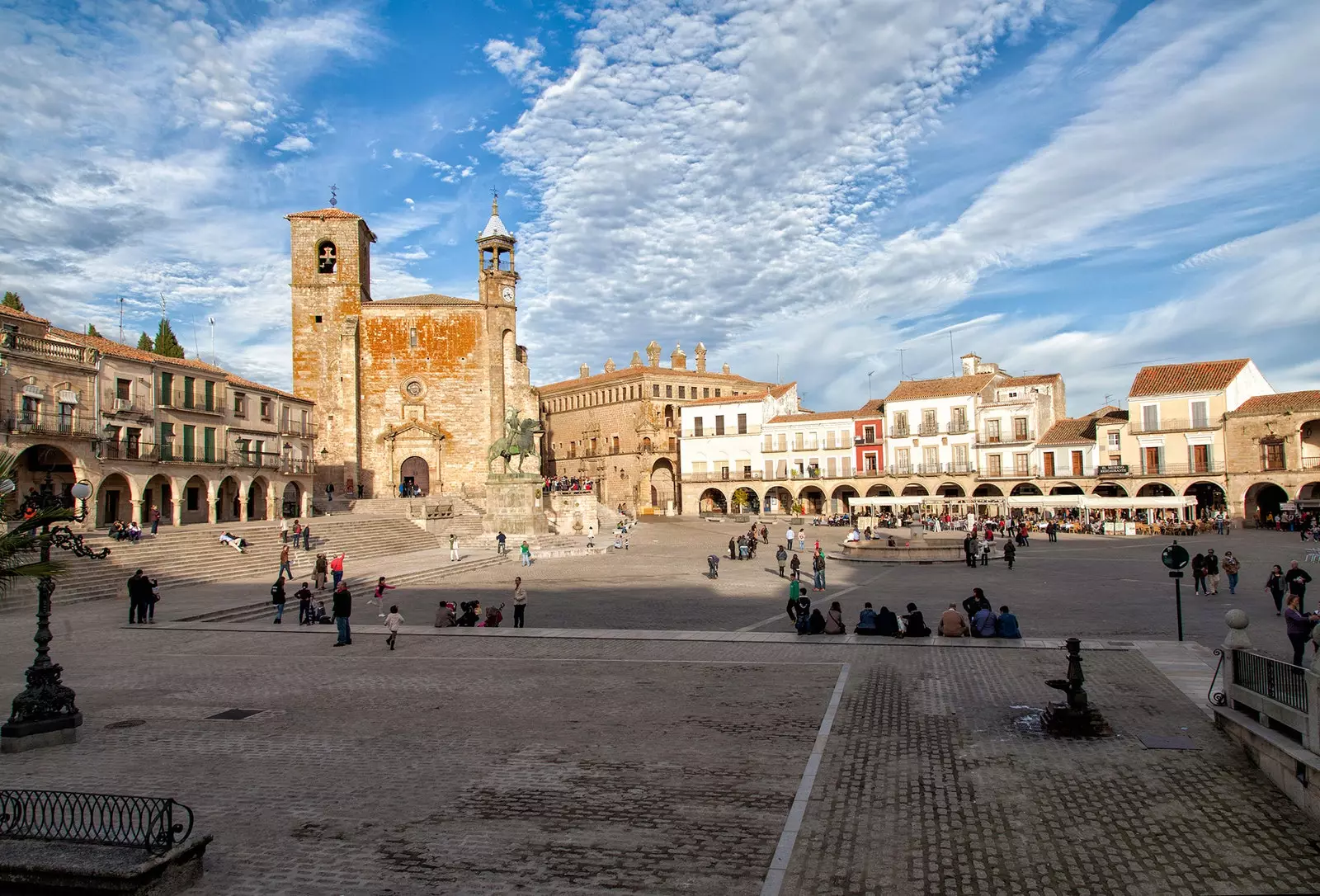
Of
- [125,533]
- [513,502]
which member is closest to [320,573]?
[125,533]

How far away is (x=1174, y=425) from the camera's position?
50.5 meters

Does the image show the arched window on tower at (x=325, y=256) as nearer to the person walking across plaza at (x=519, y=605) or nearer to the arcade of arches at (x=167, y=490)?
the arcade of arches at (x=167, y=490)

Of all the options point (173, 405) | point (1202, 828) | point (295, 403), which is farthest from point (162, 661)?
point (295, 403)

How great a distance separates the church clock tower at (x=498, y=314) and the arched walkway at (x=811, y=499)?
82.1 feet

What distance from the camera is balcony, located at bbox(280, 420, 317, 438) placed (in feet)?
149

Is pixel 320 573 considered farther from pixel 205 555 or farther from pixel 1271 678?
pixel 1271 678

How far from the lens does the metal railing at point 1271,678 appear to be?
25.6 ft

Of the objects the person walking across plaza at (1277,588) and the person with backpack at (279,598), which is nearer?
the person walking across plaza at (1277,588)

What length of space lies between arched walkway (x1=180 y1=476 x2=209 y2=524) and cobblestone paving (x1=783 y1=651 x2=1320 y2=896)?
122ft

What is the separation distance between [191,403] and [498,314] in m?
22.3

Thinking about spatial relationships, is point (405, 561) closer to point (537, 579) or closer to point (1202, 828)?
point (537, 579)

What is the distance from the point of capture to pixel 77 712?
10508 millimetres

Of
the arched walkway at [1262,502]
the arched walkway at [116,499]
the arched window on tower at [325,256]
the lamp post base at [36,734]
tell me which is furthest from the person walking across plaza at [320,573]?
the arched walkway at [1262,502]

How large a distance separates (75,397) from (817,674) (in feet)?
97.2
